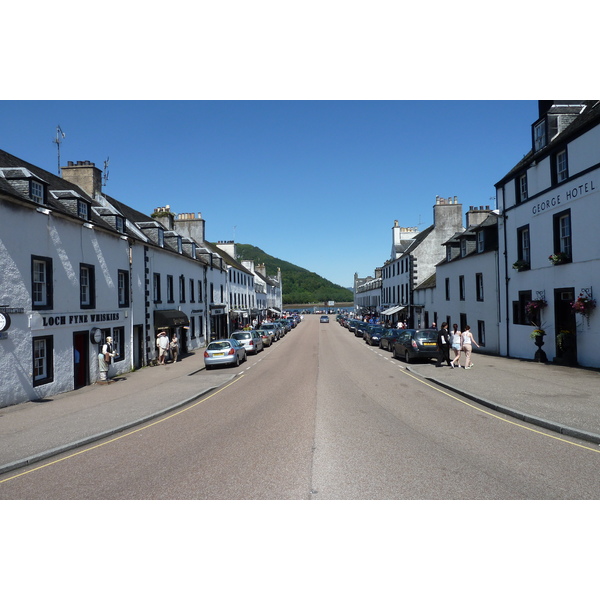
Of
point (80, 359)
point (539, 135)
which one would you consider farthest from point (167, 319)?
point (539, 135)

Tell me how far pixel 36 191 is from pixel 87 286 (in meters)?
4.16

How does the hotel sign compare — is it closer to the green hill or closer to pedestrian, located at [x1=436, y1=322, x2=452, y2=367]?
pedestrian, located at [x1=436, y1=322, x2=452, y2=367]

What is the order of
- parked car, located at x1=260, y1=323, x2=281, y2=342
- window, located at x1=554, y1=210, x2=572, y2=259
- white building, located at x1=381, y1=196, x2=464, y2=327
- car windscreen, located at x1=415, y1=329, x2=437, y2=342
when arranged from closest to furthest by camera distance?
window, located at x1=554, y1=210, x2=572, y2=259 < car windscreen, located at x1=415, y1=329, x2=437, y2=342 < parked car, located at x1=260, y1=323, x2=281, y2=342 < white building, located at x1=381, y1=196, x2=464, y2=327

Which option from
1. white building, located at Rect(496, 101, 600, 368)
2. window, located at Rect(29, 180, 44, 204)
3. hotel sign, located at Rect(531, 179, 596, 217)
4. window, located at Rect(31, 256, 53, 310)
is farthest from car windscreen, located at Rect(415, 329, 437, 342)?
window, located at Rect(29, 180, 44, 204)

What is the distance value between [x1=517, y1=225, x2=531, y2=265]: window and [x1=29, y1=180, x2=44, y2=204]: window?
2009 cm

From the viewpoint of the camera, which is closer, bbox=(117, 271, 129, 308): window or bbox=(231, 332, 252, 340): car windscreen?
bbox=(117, 271, 129, 308): window

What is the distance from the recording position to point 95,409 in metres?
11.8

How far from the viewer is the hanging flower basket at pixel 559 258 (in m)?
16.9

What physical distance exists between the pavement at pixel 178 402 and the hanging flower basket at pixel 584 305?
83.0 inches

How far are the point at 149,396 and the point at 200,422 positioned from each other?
4.47 metres

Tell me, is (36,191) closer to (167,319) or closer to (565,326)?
(167,319)

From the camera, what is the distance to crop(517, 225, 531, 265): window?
2008 centimetres

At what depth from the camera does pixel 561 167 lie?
17453 millimetres

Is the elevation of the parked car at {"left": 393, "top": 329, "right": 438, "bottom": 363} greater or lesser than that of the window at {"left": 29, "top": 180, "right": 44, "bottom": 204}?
lesser
